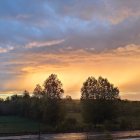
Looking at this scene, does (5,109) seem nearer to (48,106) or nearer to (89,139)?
(48,106)

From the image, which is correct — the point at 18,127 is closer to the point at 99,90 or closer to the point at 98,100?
the point at 98,100

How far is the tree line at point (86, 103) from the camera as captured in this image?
8638 centimetres

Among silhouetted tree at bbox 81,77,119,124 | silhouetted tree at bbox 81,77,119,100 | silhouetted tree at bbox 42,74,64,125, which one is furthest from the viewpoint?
silhouetted tree at bbox 81,77,119,100

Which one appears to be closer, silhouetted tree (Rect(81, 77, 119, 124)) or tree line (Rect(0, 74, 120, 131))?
tree line (Rect(0, 74, 120, 131))

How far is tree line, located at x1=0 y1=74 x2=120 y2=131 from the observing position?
283ft

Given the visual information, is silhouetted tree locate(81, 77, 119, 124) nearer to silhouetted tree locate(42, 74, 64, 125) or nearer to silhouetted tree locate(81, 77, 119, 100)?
silhouetted tree locate(81, 77, 119, 100)

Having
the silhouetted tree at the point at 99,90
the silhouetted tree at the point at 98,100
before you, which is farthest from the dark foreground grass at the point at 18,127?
the silhouetted tree at the point at 99,90

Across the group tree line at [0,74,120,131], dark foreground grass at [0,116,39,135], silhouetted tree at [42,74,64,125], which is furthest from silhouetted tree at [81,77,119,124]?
dark foreground grass at [0,116,39,135]

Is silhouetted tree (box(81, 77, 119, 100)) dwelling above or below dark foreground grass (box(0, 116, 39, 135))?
above

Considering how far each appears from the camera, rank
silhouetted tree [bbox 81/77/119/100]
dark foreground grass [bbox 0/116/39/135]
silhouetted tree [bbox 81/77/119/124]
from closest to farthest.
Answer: dark foreground grass [bbox 0/116/39/135]
silhouetted tree [bbox 81/77/119/124]
silhouetted tree [bbox 81/77/119/100]

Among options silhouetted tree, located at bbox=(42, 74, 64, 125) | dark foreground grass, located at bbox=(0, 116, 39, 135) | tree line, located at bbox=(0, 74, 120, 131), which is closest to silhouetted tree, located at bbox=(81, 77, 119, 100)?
tree line, located at bbox=(0, 74, 120, 131)

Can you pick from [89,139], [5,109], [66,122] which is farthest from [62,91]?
[89,139]

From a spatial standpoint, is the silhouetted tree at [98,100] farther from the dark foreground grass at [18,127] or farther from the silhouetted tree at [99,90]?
the dark foreground grass at [18,127]

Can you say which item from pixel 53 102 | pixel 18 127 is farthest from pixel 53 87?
pixel 18 127
